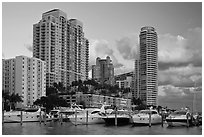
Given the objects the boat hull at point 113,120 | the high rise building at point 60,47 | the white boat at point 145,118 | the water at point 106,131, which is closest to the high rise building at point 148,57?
the white boat at point 145,118

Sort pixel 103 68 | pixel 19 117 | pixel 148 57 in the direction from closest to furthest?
pixel 19 117 < pixel 148 57 < pixel 103 68

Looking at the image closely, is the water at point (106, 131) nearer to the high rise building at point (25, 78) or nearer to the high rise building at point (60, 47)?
the high rise building at point (25, 78)

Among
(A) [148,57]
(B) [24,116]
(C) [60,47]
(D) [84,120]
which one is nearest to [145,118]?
(D) [84,120]

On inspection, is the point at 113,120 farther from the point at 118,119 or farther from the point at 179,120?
the point at 179,120

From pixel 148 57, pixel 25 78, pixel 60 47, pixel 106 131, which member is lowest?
pixel 106 131

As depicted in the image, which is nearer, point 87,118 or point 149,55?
point 87,118

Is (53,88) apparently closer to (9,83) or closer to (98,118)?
(9,83)

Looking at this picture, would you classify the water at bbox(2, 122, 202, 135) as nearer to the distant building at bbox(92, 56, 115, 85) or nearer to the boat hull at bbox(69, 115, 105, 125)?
the boat hull at bbox(69, 115, 105, 125)

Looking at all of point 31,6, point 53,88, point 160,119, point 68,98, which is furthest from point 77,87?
point 31,6
